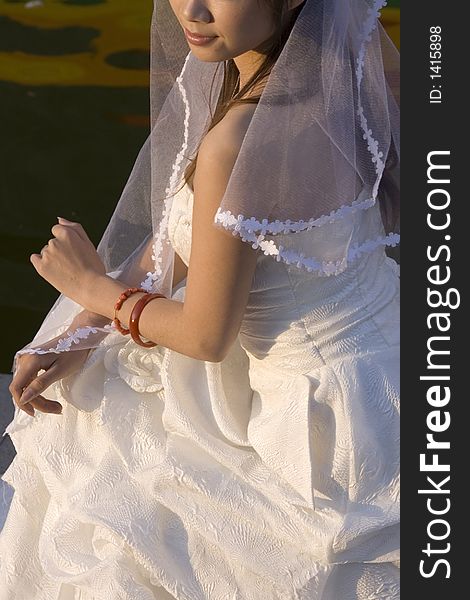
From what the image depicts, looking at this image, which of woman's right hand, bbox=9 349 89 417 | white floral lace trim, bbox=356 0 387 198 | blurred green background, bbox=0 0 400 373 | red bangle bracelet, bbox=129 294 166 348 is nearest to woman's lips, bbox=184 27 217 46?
white floral lace trim, bbox=356 0 387 198

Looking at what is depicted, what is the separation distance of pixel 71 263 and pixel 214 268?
1.02 ft

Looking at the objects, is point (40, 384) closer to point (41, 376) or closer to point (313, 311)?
point (41, 376)

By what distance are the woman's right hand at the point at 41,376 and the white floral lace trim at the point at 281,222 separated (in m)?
0.39

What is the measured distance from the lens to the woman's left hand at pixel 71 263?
1.71 m

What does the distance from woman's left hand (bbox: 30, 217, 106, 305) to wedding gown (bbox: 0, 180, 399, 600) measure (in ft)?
0.42

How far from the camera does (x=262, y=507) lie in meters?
1.54

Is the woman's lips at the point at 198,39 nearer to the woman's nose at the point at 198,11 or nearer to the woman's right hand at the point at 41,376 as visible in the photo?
the woman's nose at the point at 198,11

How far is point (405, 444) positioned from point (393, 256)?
44 centimetres

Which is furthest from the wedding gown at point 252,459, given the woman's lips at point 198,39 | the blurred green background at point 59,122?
the blurred green background at point 59,122

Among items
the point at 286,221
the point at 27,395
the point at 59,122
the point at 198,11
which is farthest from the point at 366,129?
the point at 59,122

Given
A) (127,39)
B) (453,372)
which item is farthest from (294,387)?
(127,39)

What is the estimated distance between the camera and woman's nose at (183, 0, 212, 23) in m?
1.48

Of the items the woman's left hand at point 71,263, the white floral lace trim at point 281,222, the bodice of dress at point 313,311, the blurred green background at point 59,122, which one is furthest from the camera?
the blurred green background at point 59,122

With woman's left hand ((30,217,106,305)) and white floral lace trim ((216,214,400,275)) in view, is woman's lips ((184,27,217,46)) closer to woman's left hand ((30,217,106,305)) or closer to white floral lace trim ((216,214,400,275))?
white floral lace trim ((216,214,400,275))
